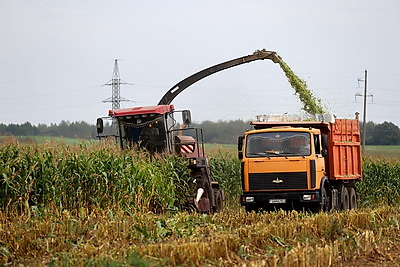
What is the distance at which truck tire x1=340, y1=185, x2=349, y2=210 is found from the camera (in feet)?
64.5

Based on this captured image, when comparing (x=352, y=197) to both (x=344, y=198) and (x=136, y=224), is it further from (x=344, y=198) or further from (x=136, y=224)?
(x=136, y=224)

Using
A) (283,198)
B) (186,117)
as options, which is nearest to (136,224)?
(283,198)

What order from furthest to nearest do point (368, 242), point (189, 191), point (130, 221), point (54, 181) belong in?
point (189, 191) < point (54, 181) < point (130, 221) < point (368, 242)

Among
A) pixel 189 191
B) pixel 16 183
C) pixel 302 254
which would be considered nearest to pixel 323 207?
pixel 189 191

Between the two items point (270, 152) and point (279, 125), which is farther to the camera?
point (279, 125)

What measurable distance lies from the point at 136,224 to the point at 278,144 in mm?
6256

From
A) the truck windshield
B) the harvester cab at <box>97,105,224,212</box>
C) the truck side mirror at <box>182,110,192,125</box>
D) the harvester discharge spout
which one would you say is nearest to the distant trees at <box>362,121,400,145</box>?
the harvester discharge spout

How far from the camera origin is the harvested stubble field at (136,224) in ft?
29.9

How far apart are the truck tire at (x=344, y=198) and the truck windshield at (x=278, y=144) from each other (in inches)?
117

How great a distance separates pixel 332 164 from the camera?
18.8 metres

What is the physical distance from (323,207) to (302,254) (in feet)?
30.2

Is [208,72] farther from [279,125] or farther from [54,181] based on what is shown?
[54,181]

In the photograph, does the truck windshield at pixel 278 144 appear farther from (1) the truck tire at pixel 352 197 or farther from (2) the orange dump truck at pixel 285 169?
(1) the truck tire at pixel 352 197

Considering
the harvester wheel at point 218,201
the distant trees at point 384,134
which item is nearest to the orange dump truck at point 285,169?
the harvester wheel at point 218,201
